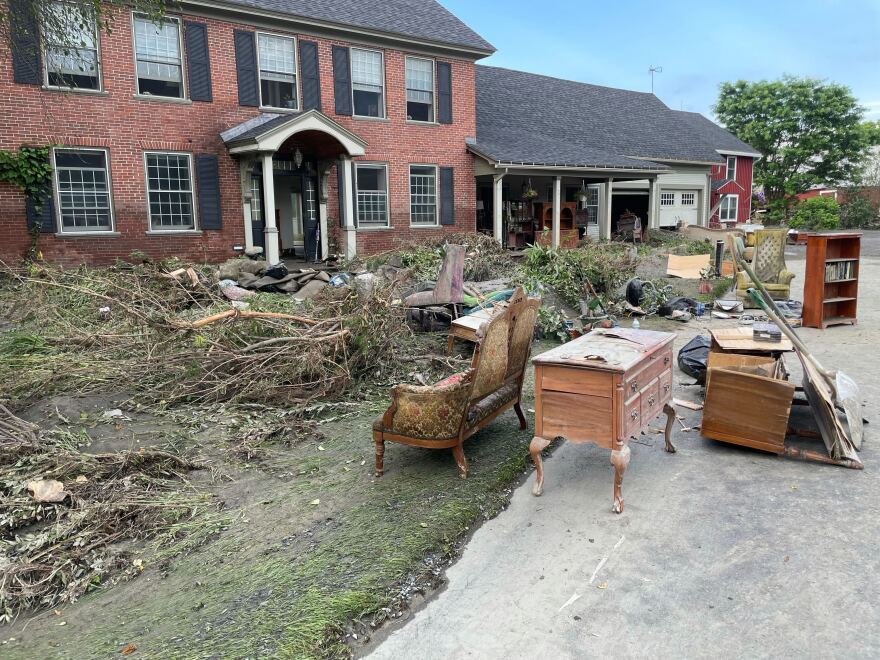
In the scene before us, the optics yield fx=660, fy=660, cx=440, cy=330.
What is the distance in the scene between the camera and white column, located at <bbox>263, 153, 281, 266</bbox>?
15139 millimetres

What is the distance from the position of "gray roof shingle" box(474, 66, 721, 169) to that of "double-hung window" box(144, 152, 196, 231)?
840 centimetres

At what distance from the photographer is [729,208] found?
1326 inches

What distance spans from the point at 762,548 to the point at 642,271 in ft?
44.6

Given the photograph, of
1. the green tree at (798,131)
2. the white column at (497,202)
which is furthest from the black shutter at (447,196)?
the green tree at (798,131)

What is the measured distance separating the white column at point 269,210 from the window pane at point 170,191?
72.9 inches

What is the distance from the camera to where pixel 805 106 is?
41312 mm

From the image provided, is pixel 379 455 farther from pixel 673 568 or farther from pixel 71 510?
pixel 673 568

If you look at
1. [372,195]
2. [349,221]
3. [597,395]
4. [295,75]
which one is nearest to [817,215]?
[372,195]

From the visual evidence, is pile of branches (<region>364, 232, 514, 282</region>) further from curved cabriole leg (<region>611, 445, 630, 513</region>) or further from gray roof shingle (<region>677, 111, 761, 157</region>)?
gray roof shingle (<region>677, 111, 761, 157</region>)

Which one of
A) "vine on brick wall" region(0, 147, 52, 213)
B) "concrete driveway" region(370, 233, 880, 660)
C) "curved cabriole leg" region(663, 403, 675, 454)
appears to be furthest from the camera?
"vine on brick wall" region(0, 147, 52, 213)

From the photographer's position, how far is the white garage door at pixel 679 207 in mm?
28922

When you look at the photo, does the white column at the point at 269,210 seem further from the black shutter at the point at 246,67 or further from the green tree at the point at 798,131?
the green tree at the point at 798,131

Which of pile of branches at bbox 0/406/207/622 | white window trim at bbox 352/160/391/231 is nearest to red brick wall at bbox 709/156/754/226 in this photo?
white window trim at bbox 352/160/391/231

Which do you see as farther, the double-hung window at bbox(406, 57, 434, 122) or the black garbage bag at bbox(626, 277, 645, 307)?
the double-hung window at bbox(406, 57, 434, 122)
